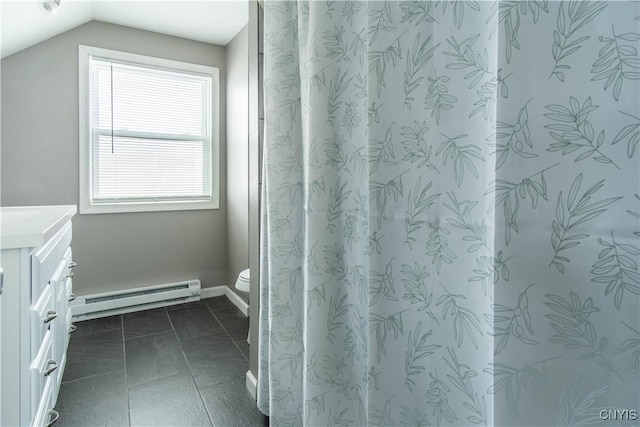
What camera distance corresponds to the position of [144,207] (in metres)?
2.81

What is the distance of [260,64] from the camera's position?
4.97 ft

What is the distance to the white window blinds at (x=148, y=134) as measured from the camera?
2.65m

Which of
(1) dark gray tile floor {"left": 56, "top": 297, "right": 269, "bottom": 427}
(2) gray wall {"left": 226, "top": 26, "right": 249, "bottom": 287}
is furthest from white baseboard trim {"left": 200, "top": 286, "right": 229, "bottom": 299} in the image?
(1) dark gray tile floor {"left": 56, "top": 297, "right": 269, "bottom": 427}

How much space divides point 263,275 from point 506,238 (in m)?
0.95

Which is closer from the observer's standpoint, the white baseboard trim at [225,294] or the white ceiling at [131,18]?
the white ceiling at [131,18]

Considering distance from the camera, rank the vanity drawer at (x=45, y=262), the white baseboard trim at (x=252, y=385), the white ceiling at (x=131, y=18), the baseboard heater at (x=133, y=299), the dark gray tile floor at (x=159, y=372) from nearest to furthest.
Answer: the vanity drawer at (x=45, y=262), the dark gray tile floor at (x=159, y=372), the white baseboard trim at (x=252, y=385), the white ceiling at (x=131, y=18), the baseboard heater at (x=133, y=299)

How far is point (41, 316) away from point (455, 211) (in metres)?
1.41

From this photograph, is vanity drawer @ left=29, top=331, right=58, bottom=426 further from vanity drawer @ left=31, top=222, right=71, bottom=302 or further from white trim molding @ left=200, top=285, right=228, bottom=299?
white trim molding @ left=200, top=285, right=228, bottom=299

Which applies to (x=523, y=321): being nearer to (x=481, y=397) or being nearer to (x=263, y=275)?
(x=481, y=397)

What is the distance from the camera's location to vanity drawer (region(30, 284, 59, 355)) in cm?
109

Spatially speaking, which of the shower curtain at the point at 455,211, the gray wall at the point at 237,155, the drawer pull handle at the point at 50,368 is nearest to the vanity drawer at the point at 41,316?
the drawer pull handle at the point at 50,368

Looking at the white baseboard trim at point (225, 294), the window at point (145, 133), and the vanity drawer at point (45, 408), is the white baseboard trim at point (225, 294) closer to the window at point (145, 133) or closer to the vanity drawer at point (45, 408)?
the window at point (145, 133)

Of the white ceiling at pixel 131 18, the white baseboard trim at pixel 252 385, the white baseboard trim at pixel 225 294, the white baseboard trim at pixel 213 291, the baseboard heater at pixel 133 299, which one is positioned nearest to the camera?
the white baseboard trim at pixel 252 385

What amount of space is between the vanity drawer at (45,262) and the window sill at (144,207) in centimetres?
111
